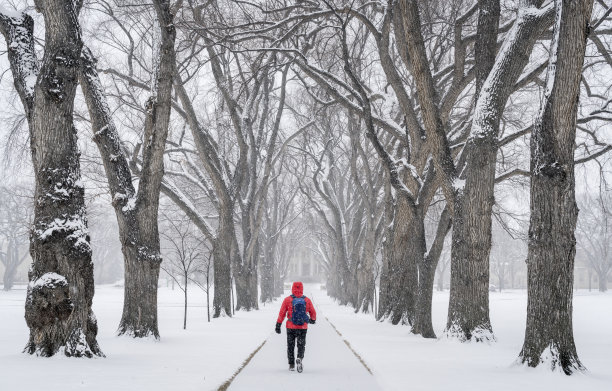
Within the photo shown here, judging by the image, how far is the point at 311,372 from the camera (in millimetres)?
7828

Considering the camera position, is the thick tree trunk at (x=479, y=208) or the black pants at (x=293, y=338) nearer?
the black pants at (x=293, y=338)

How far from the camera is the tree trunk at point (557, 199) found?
677cm

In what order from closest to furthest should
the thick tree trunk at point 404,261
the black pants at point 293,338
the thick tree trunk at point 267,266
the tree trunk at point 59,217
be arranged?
1. the tree trunk at point 59,217
2. the black pants at point 293,338
3. the thick tree trunk at point 404,261
4. the thick tree trunk at point 267,266

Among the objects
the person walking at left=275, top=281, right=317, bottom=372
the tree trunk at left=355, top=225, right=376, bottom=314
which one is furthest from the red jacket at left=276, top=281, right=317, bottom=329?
the tree trunk at left=355, top=225, right=376, bottom=314

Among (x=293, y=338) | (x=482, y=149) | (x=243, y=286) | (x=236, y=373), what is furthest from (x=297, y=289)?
(x=243, y=286)

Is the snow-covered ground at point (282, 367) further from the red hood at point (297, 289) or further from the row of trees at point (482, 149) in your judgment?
the red hood at point (297, 289)

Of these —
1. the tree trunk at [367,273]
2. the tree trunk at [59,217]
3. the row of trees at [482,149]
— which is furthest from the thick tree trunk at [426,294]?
the tree trunk at [367,273]

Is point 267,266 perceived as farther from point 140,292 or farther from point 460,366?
point 460,366

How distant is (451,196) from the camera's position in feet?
34.7

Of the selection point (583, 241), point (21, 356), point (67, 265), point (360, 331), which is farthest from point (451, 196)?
point (583, 241)

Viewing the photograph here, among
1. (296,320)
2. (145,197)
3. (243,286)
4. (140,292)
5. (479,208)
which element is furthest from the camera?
(243,286)

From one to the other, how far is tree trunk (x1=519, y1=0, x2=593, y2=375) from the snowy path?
242cm

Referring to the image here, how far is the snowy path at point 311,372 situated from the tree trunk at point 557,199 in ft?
7.95

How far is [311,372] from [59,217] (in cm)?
427
